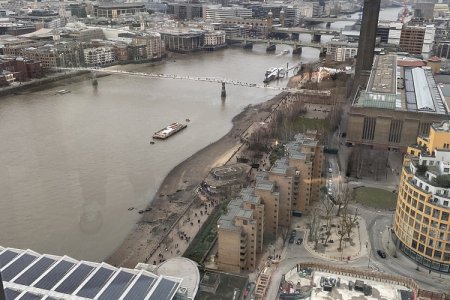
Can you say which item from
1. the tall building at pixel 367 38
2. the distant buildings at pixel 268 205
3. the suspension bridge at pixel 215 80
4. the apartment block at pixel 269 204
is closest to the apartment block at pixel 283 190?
the distant buildings at pixel 268 205

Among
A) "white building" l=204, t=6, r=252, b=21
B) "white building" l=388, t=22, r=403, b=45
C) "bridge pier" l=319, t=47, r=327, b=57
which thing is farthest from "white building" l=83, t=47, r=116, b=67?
"white building" l=388, t=22, r=403, b=45

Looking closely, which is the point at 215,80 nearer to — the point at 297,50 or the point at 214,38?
the point at 297,50

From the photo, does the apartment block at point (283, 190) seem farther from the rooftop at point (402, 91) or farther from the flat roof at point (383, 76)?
the flat roof at point (383, 76)

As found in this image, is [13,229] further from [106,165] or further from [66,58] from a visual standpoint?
[66,58]

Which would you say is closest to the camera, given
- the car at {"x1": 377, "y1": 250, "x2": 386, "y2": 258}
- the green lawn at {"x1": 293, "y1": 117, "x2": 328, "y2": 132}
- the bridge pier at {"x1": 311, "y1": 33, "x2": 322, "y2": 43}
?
the car at {"x1": 377, "y1": 250, "x2": 386, "y2": 258}

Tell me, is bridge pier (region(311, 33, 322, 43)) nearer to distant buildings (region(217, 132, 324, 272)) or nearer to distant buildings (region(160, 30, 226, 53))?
Result: distant buildings (region(160, 30, 226, 53))

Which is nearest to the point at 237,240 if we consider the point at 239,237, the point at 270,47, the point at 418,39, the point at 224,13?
the point at 239,237
